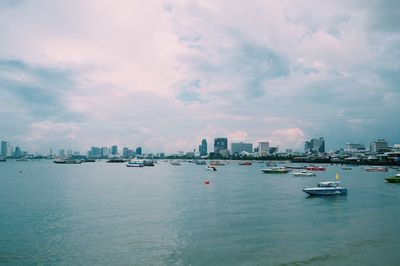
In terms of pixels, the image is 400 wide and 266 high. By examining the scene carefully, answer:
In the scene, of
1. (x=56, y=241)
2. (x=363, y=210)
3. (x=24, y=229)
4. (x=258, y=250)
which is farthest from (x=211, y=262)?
(x=363, y=210)

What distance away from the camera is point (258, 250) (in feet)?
78.1

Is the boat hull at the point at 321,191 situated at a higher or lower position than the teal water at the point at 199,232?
higher

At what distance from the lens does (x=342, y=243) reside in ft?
84.2

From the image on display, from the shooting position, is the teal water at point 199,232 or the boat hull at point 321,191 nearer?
the teal water at point 199,232

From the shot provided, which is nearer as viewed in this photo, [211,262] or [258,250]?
[211,262]

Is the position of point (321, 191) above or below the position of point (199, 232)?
above

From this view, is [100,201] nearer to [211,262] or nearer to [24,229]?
[24,229]

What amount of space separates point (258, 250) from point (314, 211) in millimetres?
18415

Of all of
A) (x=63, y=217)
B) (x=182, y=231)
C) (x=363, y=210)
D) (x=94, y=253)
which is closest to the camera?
(x=94, y=253)

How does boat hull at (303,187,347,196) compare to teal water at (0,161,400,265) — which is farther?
boat hull at (303,187,347,196)

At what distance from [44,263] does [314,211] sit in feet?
95.6

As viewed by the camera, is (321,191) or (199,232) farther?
(321,191)

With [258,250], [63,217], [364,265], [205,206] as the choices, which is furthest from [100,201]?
[364,265]

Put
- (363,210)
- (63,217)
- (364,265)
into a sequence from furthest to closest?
(363,210)
(63,217)
(364,265)
